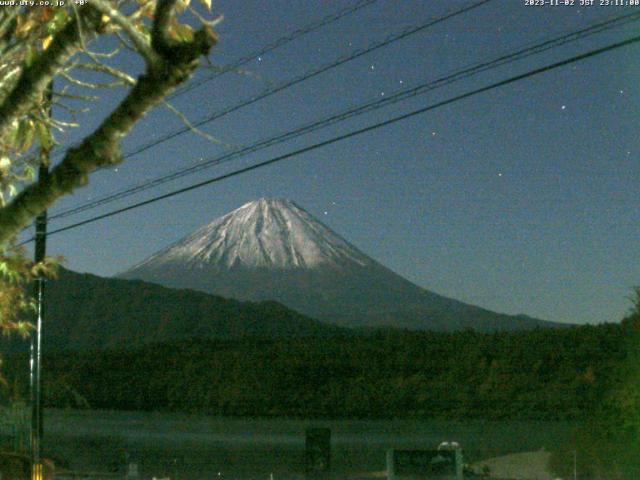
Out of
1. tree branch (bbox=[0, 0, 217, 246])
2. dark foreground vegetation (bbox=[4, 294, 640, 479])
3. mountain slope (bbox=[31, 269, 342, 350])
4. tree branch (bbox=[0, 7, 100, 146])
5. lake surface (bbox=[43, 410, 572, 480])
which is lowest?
lake surface (bbox=[43, 410, 572, 480])

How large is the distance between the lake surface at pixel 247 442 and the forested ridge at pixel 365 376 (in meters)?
3.10

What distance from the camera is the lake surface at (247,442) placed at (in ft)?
112

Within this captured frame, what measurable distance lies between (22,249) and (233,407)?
178 feet

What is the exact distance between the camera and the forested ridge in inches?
2124

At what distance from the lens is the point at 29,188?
14.9 feet

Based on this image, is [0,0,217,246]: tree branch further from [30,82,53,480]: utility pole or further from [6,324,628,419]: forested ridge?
[6,324,628,419]: forested ridge

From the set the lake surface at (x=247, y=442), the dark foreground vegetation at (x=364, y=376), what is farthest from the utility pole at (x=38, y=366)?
the dark foreground vegetation at (x=364, y=376)

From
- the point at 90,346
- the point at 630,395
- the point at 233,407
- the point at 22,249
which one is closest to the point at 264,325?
the point at 90,346

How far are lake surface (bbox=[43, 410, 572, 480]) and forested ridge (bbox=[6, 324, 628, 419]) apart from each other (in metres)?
3.10


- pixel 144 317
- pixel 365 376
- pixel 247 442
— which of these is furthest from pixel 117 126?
pixel 144 317

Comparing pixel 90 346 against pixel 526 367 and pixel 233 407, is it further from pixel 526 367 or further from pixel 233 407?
pixel 526 367

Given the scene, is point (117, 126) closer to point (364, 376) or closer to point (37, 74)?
point (37, 74)

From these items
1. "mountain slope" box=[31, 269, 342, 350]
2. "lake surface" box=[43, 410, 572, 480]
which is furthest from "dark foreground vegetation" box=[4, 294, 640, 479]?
"mountain slope" box=[31, 269, 342, 350]

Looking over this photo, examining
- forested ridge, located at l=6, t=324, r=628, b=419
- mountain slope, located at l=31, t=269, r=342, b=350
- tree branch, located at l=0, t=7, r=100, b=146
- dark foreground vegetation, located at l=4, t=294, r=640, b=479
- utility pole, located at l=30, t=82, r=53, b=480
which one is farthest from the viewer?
mountain slope, located at l=31, t=269, r=342, b=350
